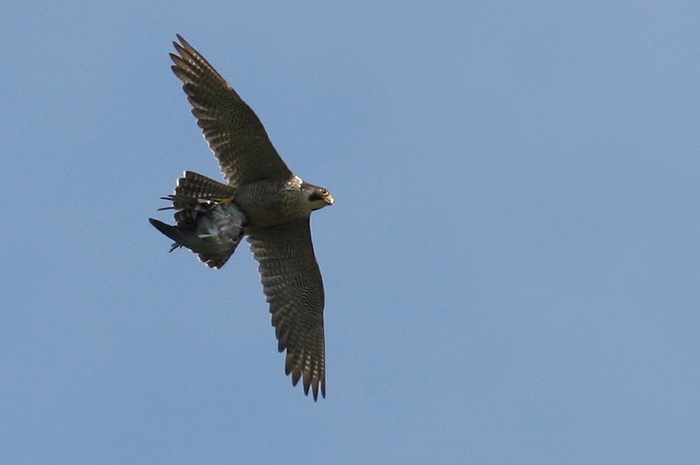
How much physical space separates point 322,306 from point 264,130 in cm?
276

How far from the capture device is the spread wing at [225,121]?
15.8m

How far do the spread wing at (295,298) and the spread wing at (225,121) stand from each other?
42.4 inches

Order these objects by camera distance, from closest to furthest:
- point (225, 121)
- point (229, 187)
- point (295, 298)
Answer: point (225, 121) < point (229, 187) < point (295, 298)

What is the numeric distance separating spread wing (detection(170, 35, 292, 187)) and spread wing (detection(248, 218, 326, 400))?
1.08m

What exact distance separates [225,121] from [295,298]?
8.68 feet

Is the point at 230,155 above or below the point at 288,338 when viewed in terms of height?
above

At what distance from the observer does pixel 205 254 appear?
53.4ft

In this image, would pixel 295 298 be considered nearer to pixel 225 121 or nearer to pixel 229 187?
pixel 229 187

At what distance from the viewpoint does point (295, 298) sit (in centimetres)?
1706

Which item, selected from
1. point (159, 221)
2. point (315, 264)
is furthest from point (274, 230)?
point (159, 221)

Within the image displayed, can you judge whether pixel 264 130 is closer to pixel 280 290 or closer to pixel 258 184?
pixel 258 184

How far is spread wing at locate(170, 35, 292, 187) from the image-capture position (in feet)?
51.9

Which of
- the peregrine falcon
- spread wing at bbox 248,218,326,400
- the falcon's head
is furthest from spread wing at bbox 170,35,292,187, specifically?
spread wing at bbox 248,218,326,400

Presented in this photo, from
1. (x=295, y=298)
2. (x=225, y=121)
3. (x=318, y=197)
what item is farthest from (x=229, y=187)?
(x=295, y=298)
